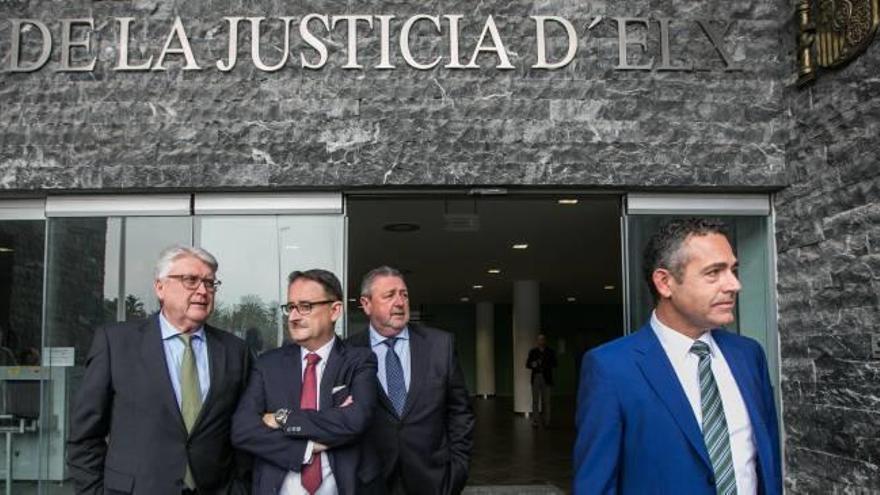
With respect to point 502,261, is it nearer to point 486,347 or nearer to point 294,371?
point 486,347

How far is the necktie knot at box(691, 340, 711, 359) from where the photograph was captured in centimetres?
228

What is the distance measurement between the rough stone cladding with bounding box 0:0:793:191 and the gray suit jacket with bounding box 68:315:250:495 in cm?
257

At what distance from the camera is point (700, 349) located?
228 centimetres

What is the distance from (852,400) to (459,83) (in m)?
3.10

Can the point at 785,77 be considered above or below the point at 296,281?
above

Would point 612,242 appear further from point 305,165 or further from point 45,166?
point 45,166

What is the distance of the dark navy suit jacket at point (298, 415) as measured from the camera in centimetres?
297

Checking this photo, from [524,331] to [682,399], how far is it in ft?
52.1

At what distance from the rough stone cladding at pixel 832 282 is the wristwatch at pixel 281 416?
11.5 ft

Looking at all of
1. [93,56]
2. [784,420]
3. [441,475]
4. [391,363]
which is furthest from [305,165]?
[784,420]

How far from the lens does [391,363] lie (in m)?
3.91

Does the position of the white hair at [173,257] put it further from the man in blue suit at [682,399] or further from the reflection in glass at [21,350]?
the reflection in glass at [21,350]

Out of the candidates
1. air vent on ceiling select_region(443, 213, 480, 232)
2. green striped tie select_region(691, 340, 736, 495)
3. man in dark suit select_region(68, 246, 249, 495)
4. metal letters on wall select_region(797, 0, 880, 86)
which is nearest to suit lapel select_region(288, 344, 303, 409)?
man in dark suit select_region(68, 246, 249, 495)

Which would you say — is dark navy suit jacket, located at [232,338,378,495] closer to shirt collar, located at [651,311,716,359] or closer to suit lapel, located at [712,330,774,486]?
shirt collar, located at [651,311,716,359]
